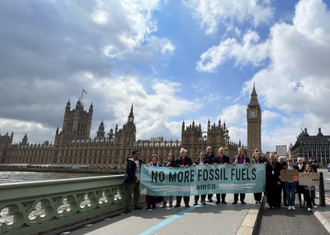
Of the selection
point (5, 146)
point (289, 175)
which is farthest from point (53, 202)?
point (5, 146)

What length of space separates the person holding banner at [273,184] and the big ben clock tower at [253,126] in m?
88.4

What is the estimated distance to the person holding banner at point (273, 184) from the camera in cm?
854

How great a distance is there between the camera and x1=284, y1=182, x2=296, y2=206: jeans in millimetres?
8398

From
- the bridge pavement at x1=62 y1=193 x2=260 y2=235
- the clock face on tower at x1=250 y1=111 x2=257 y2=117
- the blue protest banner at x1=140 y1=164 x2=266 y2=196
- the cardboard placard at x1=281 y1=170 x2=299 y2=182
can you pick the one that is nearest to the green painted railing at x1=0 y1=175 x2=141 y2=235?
the bridge pavement at x1=62 y1=193 x2=260 y2=235

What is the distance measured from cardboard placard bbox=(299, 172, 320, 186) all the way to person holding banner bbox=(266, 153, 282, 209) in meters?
0.77

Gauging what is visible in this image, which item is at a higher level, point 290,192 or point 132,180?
point 132,180

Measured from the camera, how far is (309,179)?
27.8 ft

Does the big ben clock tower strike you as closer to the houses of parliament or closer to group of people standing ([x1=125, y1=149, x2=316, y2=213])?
the houses of parliament

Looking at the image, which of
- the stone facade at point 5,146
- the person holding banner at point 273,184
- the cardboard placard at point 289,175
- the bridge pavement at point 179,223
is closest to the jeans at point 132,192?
the bridge pavement at point 179,223

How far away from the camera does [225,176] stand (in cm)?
883

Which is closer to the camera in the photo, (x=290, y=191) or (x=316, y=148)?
(x=290, y=191)

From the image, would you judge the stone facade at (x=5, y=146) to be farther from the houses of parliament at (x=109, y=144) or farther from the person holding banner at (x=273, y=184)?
the person holding banner at (x=273, y=184)

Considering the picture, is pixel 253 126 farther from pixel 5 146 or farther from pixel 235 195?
pixel 5 146

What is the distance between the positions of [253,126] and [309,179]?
3644 inches
